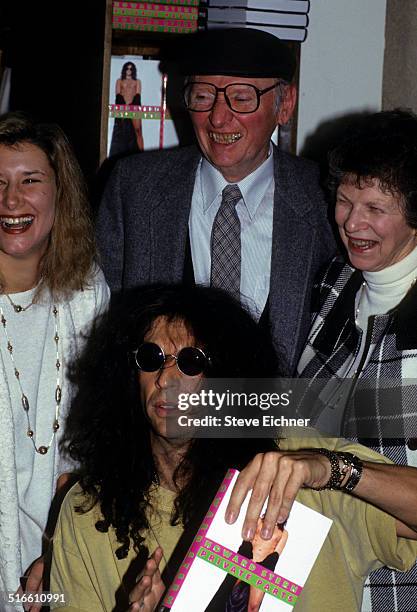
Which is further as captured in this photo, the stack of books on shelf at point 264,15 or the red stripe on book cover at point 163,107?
the red stripe on book cover at point 163,107

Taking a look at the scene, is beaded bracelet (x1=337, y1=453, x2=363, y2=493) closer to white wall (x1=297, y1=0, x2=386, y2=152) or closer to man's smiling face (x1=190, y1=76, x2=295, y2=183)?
man's smiling face (x1=190, y1=76, x2=295, y2=183)

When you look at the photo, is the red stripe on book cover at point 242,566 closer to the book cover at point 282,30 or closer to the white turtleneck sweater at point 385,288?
the white turtleneck sweater at point 385,288

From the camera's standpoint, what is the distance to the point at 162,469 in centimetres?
→ 171

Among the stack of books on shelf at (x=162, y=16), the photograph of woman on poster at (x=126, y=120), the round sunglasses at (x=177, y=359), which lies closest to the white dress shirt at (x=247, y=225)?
the round sunglasses at (x=177, y=359)

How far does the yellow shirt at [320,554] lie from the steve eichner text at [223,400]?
10 centimetres

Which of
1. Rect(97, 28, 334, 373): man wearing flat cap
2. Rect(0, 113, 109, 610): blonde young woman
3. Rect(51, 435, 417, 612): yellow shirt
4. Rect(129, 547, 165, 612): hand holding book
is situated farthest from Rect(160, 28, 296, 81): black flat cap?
Rect(129, 547, 165, 612): hand holding book

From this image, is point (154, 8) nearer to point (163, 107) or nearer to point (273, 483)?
point (163, 107)

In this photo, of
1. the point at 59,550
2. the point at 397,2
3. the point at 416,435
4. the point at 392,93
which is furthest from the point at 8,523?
the point at 397,2

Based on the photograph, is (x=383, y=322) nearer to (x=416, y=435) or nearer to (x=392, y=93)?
(x=416, y=435)

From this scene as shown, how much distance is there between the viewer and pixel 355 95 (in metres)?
3.34

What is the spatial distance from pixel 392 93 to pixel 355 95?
0.18 m

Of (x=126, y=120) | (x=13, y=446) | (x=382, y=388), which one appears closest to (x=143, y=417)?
(x=13, y=446)

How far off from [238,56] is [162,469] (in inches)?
40.9

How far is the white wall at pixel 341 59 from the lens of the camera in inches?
129
